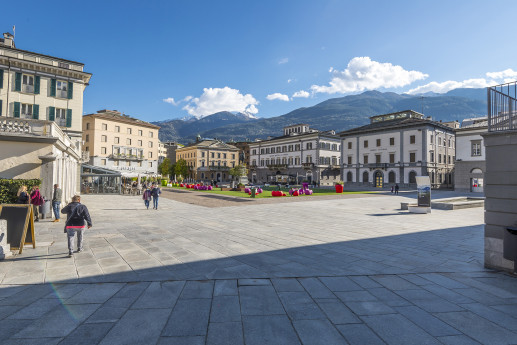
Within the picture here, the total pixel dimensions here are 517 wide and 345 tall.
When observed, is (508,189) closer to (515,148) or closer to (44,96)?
(515,148)

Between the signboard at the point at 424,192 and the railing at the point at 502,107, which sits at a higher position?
the railing at the point at 502,107

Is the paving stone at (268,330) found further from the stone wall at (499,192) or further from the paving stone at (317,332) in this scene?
the stone wall at (499,192)

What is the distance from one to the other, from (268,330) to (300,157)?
200 ft

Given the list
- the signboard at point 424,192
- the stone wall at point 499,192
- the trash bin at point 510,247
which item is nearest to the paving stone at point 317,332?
the trash bin at point 510,247

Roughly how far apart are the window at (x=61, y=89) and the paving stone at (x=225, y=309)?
33904 mm

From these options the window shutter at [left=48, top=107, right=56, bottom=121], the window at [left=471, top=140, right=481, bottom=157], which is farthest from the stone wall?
the window at [left=471, top=140, right=481, bottom=157]

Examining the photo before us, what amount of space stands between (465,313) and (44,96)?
120ft

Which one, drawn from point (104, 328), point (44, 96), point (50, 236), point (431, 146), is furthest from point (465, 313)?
point (431, 146)

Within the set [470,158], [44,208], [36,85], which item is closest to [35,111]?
[36,85]

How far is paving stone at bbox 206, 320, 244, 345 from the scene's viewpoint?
3051mm

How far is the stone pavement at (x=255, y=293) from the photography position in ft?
10.7

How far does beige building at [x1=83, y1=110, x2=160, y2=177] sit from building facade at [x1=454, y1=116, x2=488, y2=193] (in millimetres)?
49945

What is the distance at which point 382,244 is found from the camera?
7902 mm

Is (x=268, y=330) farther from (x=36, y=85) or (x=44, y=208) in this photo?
(x=36, y=85)
